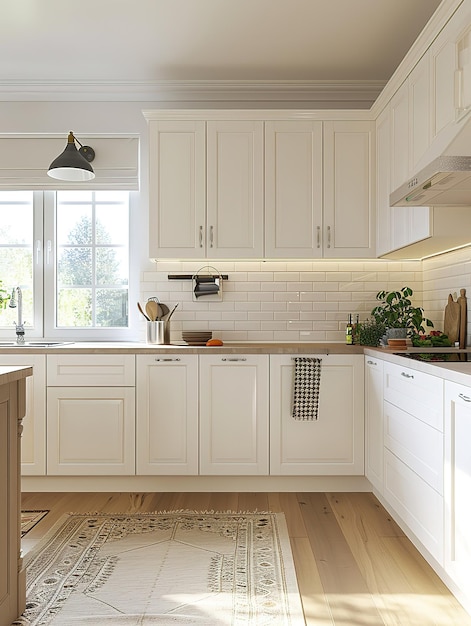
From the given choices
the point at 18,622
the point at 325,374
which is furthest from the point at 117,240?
the point at 18,622

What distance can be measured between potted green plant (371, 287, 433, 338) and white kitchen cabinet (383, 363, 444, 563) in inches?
27.9

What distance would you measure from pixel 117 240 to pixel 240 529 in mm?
2290

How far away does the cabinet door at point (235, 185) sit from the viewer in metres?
3.75

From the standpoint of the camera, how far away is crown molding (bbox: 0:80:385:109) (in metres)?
4.04

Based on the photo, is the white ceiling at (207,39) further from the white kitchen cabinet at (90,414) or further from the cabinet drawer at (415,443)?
the cabinet drawer at (415,443)

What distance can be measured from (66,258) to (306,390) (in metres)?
2.06

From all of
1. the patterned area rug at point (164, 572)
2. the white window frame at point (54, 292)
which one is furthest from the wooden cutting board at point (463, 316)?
the white window frame at point (54, 292)

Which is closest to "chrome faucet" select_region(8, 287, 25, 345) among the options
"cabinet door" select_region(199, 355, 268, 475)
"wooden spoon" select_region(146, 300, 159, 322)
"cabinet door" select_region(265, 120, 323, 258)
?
"wooden spoon" select_region(146, 300, 159, 322)

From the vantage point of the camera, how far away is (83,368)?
3506 mm

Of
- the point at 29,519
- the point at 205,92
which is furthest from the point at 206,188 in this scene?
the point at 29,519

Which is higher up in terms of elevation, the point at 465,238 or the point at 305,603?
the point at 465,238

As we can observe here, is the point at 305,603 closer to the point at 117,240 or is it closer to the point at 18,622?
the point at 18,622

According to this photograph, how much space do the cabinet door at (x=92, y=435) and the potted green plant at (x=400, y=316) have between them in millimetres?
1713

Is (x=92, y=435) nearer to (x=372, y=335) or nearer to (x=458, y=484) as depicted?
(x=372, y=335)
